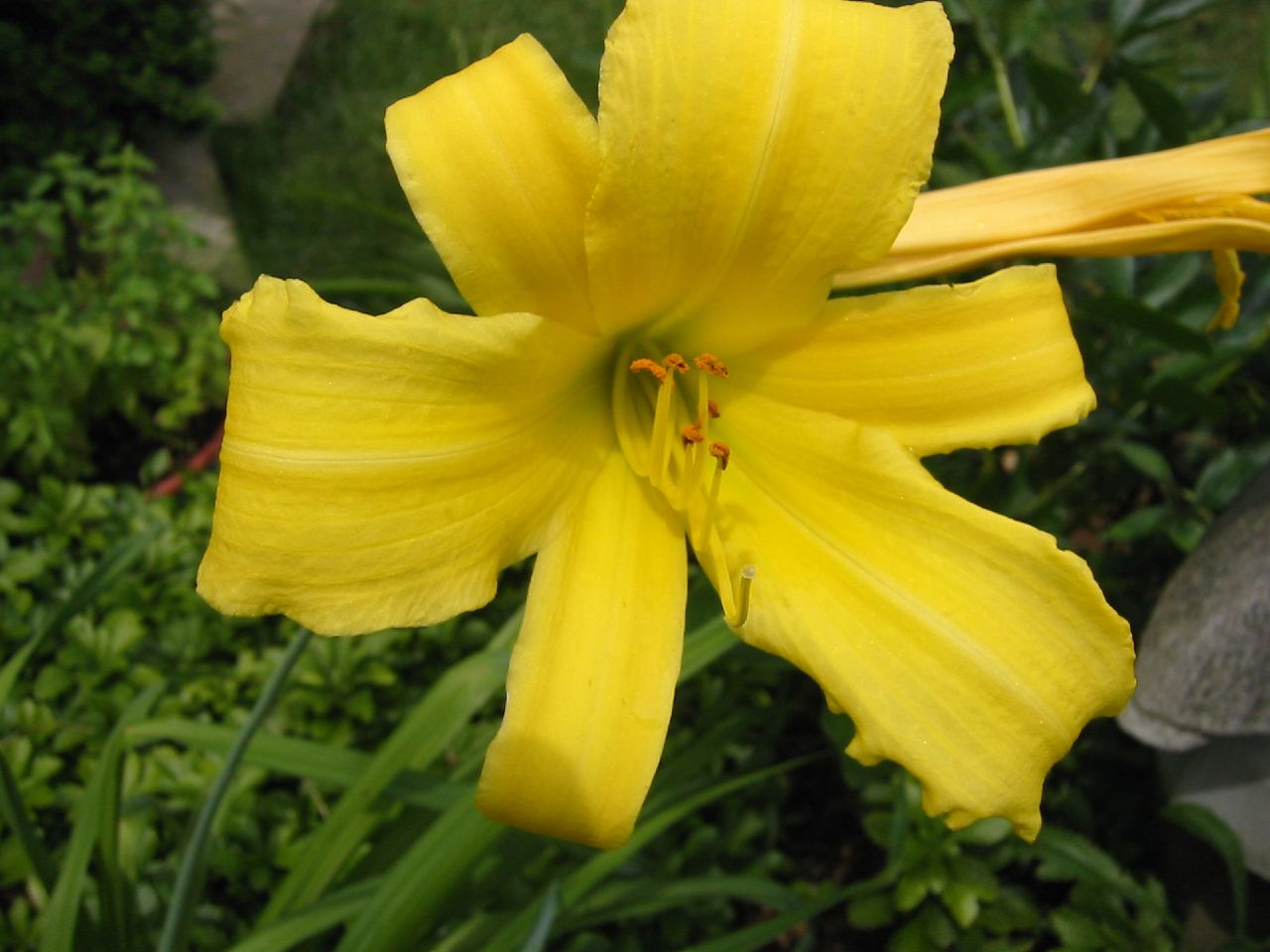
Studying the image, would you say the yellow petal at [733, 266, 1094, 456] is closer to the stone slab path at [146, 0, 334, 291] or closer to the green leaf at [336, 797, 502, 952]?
the green leaf at [336, 797, 502, 952]

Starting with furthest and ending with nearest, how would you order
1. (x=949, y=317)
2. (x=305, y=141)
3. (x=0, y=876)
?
(x=305, y=141)
(x=0, y=876)
(x=949, y=317)

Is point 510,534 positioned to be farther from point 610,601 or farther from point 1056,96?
point 1056,96

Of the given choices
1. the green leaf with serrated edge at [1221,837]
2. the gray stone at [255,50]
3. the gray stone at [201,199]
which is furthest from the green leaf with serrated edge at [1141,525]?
the gray stone at [255,50]

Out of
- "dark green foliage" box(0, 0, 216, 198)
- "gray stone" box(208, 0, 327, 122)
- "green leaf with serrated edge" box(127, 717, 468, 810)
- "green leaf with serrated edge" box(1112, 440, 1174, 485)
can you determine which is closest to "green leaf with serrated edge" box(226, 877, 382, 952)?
"green leaf with serrated edge" box(127, 717, 468, 810)

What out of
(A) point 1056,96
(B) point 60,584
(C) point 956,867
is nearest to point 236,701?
(B) point 60,584

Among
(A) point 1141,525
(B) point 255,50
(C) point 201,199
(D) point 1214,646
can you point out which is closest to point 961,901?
(D) point 1214,646

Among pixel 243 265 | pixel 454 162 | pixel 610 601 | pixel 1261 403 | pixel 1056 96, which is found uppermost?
pixel 454 162
